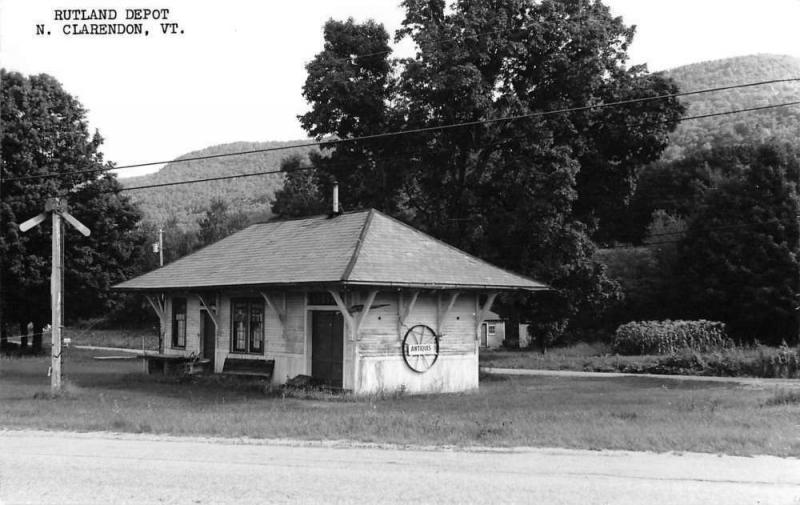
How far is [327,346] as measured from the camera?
21.5 meters

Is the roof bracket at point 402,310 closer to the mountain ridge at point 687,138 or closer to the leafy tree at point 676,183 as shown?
the mountain ridge at point 687,138

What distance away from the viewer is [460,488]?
8891mm

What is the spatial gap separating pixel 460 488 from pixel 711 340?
31.4 m

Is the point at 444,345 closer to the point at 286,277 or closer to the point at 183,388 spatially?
the point at 286,277

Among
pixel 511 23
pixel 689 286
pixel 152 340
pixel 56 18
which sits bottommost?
pixel 152 340

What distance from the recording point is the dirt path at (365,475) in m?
8.43

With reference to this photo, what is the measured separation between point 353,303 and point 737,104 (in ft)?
264

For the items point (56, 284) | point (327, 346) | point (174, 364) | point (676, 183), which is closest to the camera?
point (56, 284)

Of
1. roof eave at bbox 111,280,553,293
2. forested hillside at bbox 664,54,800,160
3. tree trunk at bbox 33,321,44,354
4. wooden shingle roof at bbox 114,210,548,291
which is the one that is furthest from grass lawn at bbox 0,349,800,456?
forested hillside at bbox 664,54,800,160

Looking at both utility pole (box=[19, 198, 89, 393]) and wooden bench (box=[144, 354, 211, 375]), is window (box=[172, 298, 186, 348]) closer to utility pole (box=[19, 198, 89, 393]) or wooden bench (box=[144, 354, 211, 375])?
wooden bench (box=[144, 354, 211, 375])

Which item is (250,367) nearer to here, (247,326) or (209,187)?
(247,326)

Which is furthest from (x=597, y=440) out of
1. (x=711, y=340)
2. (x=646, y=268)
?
(x=646, y=268)

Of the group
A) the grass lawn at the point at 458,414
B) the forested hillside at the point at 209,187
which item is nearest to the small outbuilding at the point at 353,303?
the grass lawn at the point at 458,414

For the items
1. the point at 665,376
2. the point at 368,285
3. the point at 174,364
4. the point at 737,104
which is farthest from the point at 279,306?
the point at 737,104
